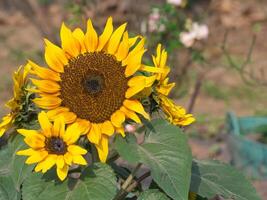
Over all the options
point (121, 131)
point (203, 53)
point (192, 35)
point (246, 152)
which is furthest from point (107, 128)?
point (203, 53)

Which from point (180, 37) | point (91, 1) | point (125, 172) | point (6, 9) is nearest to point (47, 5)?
point (6, 9)

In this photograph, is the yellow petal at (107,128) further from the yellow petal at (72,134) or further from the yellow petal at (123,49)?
the yellow petal at (123,49)

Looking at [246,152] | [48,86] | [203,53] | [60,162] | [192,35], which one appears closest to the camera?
[60,162]

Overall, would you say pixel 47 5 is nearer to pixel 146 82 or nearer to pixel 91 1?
pixel 91 1

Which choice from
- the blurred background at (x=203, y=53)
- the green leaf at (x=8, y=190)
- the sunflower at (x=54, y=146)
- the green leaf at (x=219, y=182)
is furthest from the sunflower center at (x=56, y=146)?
the blurred background at (x=203, y=53)

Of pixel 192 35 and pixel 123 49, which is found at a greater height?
pixel 123 49

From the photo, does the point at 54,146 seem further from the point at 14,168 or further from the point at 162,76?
the point at 162,76
